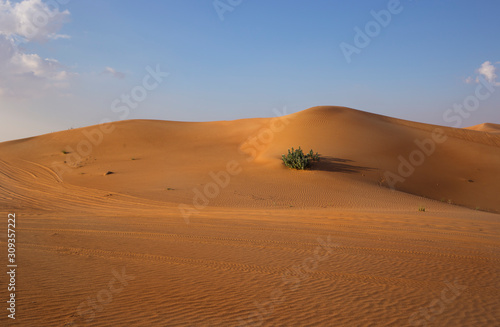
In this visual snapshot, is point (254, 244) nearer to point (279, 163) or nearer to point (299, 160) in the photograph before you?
A: point (299, 160)

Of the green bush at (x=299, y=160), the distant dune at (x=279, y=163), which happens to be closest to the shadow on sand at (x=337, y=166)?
the distant dune at (x=279, y=163)

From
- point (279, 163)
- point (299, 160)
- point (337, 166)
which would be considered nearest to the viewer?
point (299, 160)

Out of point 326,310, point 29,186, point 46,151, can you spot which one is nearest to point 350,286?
point 326,310

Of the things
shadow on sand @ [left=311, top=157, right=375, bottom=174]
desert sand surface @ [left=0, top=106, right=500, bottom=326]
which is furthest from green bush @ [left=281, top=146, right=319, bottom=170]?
desert sand surface @ [left=0, top=106, right=500, bottom=326]

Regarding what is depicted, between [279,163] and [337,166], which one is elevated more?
[279,163]

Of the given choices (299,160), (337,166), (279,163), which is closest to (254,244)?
(299,160)

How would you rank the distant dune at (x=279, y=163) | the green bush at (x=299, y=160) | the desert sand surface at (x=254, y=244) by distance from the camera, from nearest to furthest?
the desert sand surface at (x=254, y=244) < the distant dune at (x=279, y=163) < the green bush at (x=299, y=160)

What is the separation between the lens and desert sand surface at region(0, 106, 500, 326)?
4730 mm

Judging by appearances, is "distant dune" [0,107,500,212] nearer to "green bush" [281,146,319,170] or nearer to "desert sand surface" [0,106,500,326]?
"desert sand surface" [0,106,500,326]

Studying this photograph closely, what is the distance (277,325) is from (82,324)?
7.54 ft

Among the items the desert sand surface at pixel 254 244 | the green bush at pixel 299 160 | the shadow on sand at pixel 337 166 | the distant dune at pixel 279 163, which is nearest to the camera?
the desert sand surface at pixel 254 244

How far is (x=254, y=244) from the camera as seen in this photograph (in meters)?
7.97

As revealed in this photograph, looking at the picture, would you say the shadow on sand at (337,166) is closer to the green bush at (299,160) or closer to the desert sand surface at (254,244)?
the desert sand surface at (254,244)

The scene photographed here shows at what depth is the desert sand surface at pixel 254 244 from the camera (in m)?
4.73
